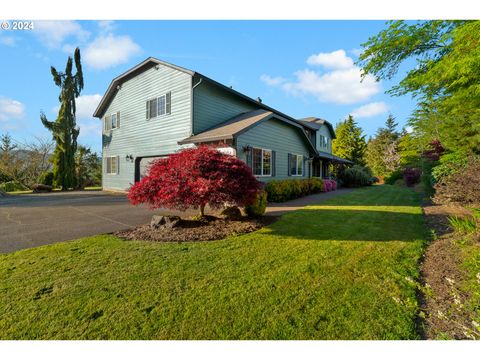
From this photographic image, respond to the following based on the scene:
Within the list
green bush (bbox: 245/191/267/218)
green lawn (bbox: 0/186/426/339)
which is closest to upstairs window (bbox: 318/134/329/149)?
green bush (bbox: 245/191/267/218)

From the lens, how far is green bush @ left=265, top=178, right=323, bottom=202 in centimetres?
1145

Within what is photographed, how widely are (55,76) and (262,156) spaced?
20371 mm

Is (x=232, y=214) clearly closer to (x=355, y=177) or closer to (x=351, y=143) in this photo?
(x=355, y=177)

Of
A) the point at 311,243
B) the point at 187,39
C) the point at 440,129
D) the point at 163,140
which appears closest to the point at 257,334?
the point at 311,243

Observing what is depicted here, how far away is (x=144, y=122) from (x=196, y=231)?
11.3 metres

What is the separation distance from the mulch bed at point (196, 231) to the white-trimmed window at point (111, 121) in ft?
44.3

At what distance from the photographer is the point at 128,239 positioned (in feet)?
17.9

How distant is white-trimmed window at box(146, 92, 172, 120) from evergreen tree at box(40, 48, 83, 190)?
1096 cm

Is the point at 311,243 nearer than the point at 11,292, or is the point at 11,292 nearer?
the point at 11,292

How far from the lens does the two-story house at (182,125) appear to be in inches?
456

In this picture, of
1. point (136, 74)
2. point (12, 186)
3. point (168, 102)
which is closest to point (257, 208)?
point (168, 102)

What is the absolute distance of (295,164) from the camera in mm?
15133

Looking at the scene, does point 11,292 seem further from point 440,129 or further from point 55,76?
point 55,76
